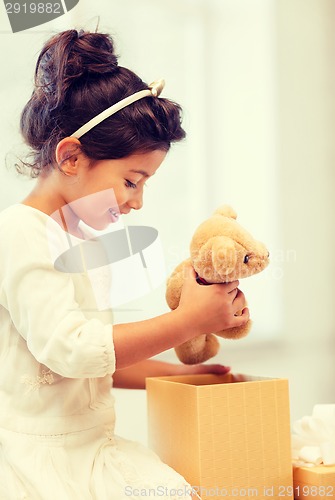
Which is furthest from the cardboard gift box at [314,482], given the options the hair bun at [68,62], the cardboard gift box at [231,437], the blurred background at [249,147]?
the hair bun at [68,62]

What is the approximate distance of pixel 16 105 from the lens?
787mm

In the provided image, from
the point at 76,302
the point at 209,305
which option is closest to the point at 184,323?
the point at 209,305

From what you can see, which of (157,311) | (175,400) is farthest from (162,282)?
(175,400)

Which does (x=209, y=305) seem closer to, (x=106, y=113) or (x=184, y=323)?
(x=184, y=323)

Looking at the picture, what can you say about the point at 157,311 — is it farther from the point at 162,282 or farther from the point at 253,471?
the point at 253,471

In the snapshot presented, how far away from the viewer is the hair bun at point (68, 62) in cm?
71

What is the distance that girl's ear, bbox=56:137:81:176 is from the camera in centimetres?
71

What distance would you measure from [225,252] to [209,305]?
6cm

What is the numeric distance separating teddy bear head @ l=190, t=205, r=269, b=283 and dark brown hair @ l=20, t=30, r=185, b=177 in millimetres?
136

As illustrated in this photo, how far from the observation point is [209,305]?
658mm

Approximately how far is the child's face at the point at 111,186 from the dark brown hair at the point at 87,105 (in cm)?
1

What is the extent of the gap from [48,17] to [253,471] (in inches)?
24.8

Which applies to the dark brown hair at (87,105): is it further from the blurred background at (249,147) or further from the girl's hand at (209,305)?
the girl's hand at (209,305)

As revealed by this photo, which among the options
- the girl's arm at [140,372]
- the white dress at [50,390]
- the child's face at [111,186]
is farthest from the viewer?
the girl's arm at [140,372]
